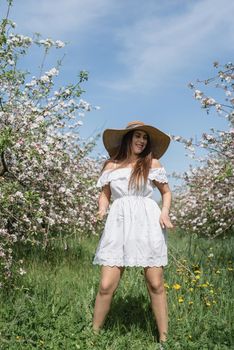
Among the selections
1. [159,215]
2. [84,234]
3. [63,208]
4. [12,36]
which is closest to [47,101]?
[12,36]

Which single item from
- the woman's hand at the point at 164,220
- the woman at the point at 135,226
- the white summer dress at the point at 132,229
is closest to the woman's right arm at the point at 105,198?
the woman at the point at 135,226

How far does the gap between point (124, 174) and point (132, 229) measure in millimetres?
542

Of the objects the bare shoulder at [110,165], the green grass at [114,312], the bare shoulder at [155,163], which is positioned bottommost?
the green grass at [114,312]

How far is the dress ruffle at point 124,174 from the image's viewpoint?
17.2 ft

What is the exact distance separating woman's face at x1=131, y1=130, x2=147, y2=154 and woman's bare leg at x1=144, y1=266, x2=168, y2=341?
1.17 metres

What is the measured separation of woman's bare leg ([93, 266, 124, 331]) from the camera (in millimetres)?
5089

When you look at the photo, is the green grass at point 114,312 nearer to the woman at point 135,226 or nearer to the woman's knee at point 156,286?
the woman at point 135,226

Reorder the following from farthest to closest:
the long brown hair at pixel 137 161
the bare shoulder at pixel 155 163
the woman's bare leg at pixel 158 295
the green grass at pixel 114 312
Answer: the bare shoulder at pixel 155 163 < the long brown hair at pixel 137 161 < the woman's bare leg at pixel 158 295 < the green grass at pixel 114 312

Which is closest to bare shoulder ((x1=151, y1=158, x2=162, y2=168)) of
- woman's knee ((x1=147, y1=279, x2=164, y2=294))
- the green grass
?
woman's knee ((x1=147, y1=279, x2=164, y2=294))

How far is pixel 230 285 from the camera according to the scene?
6875mm

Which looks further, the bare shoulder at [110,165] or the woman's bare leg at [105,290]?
the bare shoulder at [110,165]

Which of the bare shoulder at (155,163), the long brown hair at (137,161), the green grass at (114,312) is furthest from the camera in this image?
the bare shoulder at (155,163)

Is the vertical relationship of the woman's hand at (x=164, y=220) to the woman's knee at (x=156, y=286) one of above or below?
above

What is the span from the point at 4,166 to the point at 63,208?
2233mm
